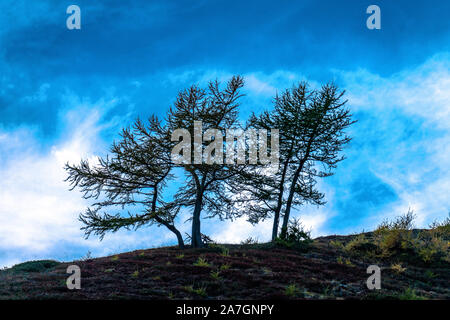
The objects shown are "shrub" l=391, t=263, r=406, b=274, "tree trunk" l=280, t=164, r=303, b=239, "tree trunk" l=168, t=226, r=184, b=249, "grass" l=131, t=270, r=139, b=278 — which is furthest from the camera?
"tree trunk" l=280, t=164, r=303, b=239

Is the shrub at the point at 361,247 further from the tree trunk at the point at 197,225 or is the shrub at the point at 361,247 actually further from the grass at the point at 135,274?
the grass at the point at 135,274

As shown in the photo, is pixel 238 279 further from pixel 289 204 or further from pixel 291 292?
pixel 289 204

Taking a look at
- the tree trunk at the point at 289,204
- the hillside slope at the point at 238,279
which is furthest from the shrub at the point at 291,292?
the tree trunk at the point at 289,204

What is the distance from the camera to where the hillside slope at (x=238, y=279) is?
30.6 feet

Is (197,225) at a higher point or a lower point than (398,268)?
higher

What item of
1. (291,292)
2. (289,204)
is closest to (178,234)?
(289,204)

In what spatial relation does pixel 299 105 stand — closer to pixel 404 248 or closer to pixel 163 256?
pixel 404 248

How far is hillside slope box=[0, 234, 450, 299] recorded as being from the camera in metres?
9.33

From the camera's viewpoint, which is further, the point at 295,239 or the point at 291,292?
the point at 295,239

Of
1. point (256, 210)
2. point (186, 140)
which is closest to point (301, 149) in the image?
point (256, 210)

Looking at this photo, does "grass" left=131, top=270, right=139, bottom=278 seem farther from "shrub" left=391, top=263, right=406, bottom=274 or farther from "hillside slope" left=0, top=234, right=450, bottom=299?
"shrub" left=391, top=263, right=406, bottom=274

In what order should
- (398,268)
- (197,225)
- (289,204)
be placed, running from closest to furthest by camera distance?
(398,268) < (197,225) < (289,204)

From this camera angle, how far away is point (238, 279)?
1040cm

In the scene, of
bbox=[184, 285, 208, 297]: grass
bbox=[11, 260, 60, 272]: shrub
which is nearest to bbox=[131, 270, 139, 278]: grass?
bbox=[184, 285, 208, 297]: grass
